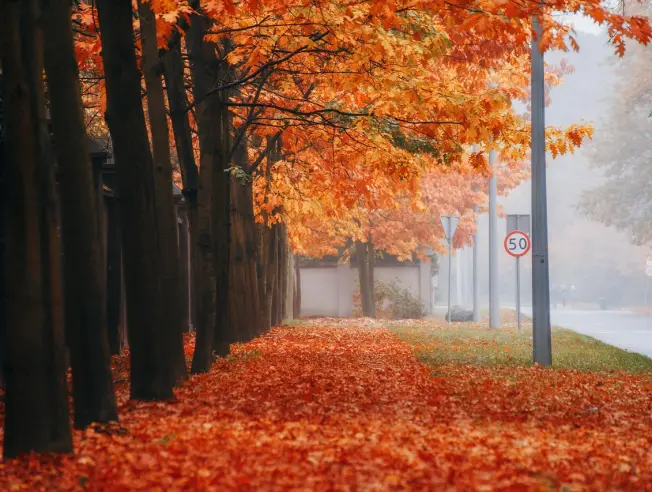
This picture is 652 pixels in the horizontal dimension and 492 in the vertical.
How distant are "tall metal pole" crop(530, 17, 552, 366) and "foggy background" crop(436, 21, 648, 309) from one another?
43075 mm

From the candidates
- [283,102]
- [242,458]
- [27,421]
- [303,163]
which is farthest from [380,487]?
[303,163]

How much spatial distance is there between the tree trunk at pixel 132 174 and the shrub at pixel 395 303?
37.4 m

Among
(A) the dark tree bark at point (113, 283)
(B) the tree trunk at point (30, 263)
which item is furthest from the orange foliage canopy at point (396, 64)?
(B) the tree trunk at point (30, 263)

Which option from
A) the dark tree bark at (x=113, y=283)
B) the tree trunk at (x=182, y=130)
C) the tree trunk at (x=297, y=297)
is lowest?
the tree trunk at (x=297, y=297)

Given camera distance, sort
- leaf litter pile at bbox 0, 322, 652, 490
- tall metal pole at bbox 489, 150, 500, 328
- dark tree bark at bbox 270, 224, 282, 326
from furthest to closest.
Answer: tall metal pole at bbox 489, 150, 500, 328 < dark tree bark at bbox 270, 224, 282, 326 < leaf litter pile at bbox 0, 322, 652, 490

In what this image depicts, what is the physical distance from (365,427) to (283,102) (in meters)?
14.1

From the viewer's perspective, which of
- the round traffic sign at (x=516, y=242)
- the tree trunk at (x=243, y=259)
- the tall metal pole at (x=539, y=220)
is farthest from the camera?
the round traffic sign at (x=516, y=242)

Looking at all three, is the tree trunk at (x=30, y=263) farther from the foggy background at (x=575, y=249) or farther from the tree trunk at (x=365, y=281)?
the foggy background at (x=575, y=249)

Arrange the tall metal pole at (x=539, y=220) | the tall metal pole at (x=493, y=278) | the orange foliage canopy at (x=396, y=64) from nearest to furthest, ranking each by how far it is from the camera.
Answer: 1. the orange foliage canopy at (x=396, y=64)
2. the tall metal pole at (x=539, y=220)
3. the tall metal pole at (x=493, y=278)

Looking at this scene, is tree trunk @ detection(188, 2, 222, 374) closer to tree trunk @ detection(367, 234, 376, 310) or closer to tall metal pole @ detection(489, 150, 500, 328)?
tall metal pole @ detection(489, 150, 500, 328)

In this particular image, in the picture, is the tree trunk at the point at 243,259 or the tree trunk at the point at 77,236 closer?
the tree trunk at the point at 77,236

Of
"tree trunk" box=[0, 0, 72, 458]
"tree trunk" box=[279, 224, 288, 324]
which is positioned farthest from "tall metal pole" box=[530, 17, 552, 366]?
"tree trunk" box=[279, 224, 288, 324]

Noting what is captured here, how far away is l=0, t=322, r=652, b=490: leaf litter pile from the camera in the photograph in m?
6.90

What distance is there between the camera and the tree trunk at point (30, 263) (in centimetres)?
778
